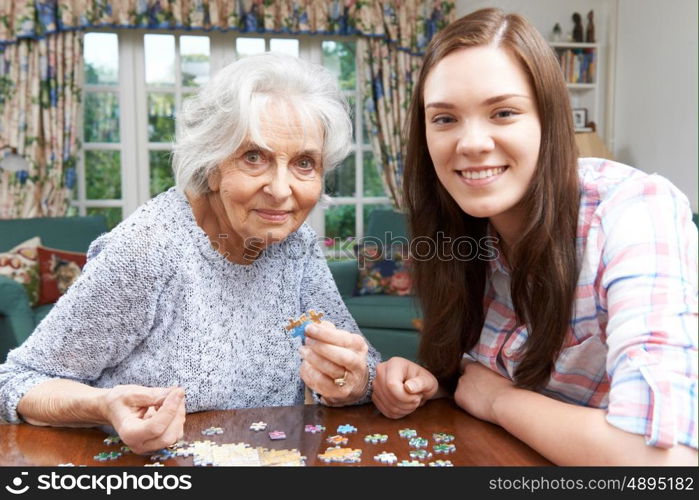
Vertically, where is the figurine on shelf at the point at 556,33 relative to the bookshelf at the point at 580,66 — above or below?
above

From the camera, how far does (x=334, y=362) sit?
144 cm

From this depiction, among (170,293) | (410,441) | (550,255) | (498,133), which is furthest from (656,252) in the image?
(170,293)

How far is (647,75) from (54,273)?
5.52 metres

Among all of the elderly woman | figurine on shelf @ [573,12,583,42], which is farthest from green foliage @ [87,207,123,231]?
the elderly woman

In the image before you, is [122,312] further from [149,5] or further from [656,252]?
[149,5]

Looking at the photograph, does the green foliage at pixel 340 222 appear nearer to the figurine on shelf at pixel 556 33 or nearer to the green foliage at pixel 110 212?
the green foliage at pixel 110 212

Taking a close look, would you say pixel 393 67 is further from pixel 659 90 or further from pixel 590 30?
pixel 659 90

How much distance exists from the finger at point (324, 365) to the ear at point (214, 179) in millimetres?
461

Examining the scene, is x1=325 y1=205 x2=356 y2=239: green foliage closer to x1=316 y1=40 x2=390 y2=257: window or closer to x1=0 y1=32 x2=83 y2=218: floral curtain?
x1=316 y1=40 x2=390 y2=257: window

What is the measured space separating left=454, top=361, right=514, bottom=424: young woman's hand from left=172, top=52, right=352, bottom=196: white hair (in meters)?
0.62

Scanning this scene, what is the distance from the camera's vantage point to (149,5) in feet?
19.6

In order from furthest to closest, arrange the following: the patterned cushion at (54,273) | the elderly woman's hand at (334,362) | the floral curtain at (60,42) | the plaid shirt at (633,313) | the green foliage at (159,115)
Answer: the green foliage at (159,115)
the floral curtain at (60,42)
the patterned cushion at (54,273)
the elderly woman's hand at (334,362)
the plaid shirt at (633,313)

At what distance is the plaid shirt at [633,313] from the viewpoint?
1.01 metres

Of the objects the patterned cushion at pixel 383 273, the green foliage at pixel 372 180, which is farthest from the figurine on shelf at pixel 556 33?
the patterned cushion at pixel 383 273
